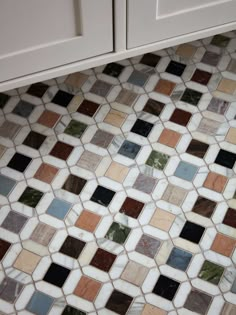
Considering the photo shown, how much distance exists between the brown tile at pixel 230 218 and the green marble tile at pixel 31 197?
1.44 ft

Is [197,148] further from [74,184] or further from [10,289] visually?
[10,289]

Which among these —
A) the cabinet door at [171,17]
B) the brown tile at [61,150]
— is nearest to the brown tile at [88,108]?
the brown tile at [61,150]

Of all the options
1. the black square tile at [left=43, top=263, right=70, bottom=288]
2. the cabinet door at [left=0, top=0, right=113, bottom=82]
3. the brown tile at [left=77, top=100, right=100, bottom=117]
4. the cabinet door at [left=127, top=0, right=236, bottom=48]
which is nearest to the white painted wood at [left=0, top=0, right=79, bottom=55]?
the cabinet door at [left=0, top=0, right=113, bottom=82]

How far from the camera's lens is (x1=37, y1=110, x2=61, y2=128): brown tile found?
1.50m

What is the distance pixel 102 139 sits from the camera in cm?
148

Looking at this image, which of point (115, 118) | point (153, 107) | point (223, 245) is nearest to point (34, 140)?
point (115, 118)

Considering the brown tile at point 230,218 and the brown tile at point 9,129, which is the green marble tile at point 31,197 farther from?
the brown tile at point 230,218

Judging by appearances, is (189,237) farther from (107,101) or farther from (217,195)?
(107,101)

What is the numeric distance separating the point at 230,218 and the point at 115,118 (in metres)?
0.39

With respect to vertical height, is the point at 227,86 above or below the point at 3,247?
above

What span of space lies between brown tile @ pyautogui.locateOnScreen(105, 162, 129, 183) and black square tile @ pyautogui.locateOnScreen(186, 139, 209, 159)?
169 mm

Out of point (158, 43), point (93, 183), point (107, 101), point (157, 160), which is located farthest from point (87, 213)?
point (158, 43)

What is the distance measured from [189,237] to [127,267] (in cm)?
16

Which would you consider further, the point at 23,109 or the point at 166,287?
the point at 23,109
